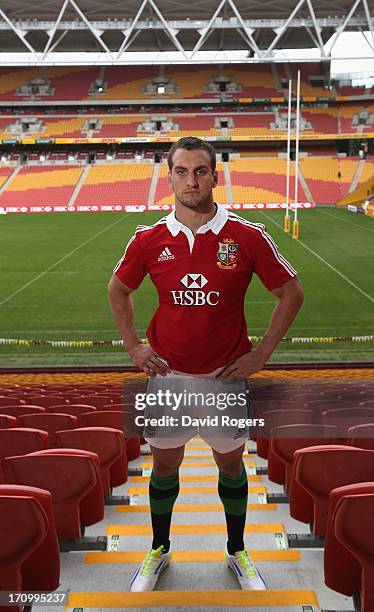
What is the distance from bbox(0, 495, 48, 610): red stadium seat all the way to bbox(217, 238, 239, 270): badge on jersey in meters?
1.34

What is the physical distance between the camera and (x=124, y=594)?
2.38 m

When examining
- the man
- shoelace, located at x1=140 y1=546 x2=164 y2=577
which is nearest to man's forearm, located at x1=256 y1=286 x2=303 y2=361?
the man

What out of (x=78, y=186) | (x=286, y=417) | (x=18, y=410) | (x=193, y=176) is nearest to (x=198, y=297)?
(x=193, y=176)

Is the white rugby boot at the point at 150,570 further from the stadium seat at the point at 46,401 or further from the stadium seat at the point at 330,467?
the stadium seat at the point at 46,401

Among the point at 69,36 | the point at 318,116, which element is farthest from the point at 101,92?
the point at 318,116

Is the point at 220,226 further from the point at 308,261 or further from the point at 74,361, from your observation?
the point at 308,261

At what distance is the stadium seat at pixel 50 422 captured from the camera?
4.00m

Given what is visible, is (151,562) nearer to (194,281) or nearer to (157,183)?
(194,281)

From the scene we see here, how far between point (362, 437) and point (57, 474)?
1668 millimetres

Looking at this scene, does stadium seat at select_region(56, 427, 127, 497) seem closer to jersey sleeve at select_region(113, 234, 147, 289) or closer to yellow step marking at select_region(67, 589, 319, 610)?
jersey sleeve at select_region(113, 234, 147, 289)

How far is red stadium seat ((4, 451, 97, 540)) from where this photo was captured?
98.7 inches

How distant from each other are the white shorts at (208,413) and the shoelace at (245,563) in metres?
0.47

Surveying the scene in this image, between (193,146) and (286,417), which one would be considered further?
(286,417)

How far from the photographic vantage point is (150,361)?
2875 mm
